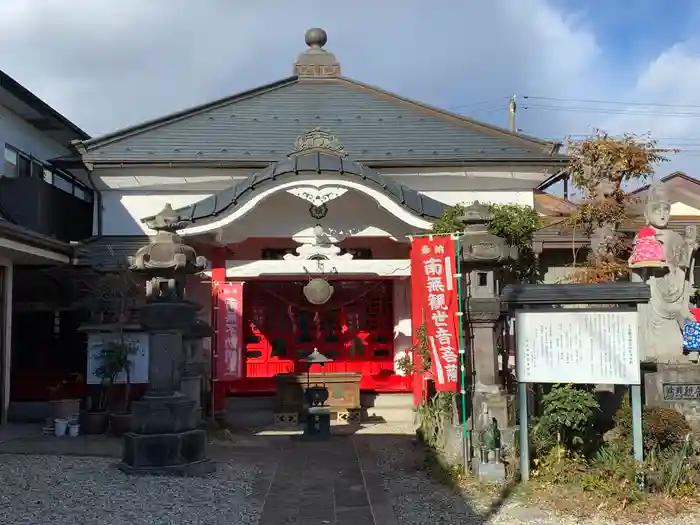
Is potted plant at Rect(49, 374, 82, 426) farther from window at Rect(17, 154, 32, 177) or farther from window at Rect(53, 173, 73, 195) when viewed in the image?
window at Rect(53, 173, 73, 195)

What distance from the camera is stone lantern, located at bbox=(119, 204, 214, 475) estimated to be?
9547 millimetres

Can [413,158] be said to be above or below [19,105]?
below

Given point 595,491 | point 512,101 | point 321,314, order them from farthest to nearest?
point 512,101 → point 321,314 → point 595,491

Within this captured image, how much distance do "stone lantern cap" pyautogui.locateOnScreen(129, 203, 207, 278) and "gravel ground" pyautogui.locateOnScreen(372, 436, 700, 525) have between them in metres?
4.13

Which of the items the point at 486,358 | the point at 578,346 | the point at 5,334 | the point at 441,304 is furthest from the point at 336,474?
the point at 5,334

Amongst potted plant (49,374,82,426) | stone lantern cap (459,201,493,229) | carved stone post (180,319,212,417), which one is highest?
stone lantern cap (459,201,493,229)

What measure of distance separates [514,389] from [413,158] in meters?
6.64

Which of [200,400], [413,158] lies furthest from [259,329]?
[413,158]

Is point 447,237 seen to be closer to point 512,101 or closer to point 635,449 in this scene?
point 635,449

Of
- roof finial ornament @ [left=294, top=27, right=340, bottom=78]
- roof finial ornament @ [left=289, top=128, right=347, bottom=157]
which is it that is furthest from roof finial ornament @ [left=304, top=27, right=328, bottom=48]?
roof finial ornament @ [left=289, top=128, right=347, bottom=157]

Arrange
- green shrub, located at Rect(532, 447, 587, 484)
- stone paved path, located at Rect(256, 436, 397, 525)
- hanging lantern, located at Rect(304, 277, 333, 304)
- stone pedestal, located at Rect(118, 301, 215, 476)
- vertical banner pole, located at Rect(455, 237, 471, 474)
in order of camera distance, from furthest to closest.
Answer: hanging lantern, located at Rect(304, 277, 333, 304)
stone pedestal, located at Rect(118, 301, 215, 476)
vertical banner pole, located at Rect(455, 237, 471, 474)
green shrub, located at Rect(532, 447, 587, 484)
stone paved path, located at Rect(256, 436, 397, 525)

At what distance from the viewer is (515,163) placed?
50.9 ft

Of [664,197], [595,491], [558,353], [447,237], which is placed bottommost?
[595,491]

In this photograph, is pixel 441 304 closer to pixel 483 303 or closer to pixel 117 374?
pixel 483 303
